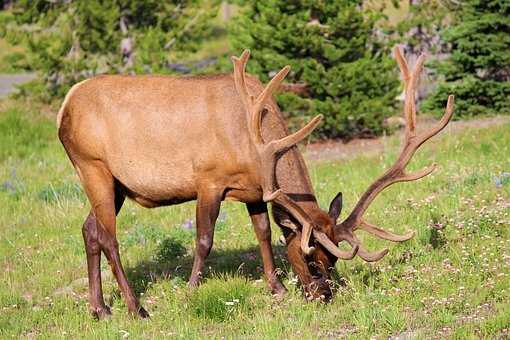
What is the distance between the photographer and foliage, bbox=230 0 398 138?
48.4ft

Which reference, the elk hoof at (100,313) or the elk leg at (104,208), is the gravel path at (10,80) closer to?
the elk leg at (104,208)

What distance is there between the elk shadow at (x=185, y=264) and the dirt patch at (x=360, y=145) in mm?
4608

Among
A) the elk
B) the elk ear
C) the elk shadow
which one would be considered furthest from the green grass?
the elk ear

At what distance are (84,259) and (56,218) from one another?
1.69 metres

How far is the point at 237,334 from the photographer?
6.98 m

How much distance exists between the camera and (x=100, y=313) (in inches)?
311

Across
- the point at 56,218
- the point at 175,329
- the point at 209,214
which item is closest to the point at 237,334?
the point at 175,329

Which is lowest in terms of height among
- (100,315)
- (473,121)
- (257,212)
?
(473,121)

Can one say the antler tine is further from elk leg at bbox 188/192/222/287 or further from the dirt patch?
the dirt patch

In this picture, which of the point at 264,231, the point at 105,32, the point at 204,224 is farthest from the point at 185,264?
the point at 105,32

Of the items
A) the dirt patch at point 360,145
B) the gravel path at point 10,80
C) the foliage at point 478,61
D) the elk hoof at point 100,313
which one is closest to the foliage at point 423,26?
the foliage at point 478,61

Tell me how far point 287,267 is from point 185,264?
105 cm

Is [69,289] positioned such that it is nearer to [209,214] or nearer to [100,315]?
[100,315]

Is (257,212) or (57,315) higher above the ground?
(257,212)
